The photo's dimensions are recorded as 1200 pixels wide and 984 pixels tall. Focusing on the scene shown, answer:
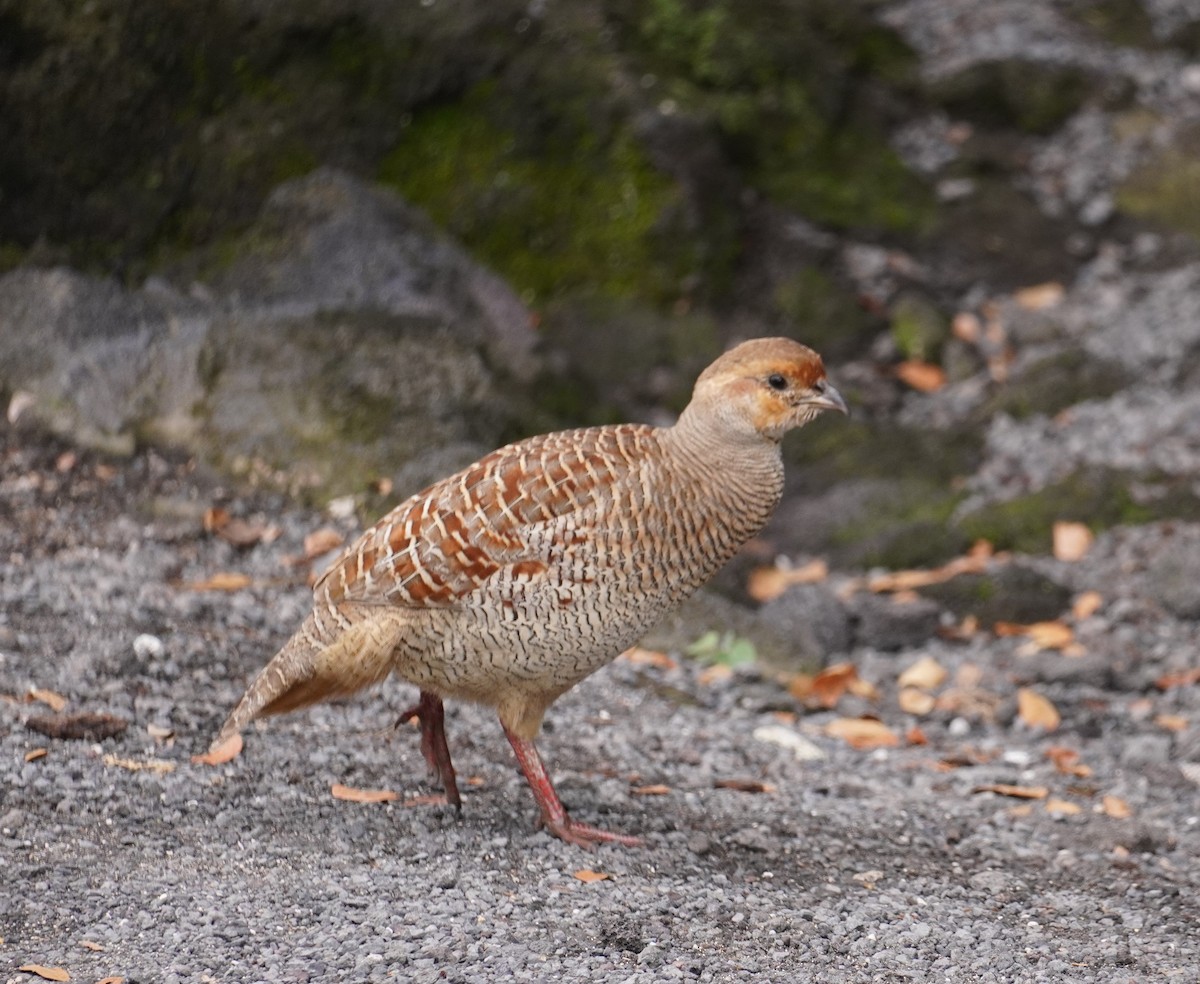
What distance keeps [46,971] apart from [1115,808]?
3352mm

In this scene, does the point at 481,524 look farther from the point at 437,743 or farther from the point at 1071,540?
the point at 1071,540

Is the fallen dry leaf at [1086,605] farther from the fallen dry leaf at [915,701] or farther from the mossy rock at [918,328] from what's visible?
the mossy rock at [918,328]

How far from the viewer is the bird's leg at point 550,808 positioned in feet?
14.5

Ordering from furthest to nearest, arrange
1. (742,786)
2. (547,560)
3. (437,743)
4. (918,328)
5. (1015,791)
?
(918,328) → (1015,791) → (742,786) → (437,743) → (547,560)

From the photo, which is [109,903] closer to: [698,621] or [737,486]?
[737,486]

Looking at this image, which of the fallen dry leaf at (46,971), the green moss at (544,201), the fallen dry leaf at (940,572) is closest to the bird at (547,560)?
the fallen dry leaf at (46,971)

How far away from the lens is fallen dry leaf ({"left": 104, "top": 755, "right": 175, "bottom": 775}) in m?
4.49

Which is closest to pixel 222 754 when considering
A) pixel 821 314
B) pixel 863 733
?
pixel 863 733

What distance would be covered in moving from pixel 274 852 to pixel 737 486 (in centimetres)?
160

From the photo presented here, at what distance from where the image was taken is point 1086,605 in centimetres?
655

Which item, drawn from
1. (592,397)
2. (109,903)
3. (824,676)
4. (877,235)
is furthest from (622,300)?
(109,903)

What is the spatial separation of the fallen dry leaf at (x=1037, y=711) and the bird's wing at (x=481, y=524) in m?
2.27

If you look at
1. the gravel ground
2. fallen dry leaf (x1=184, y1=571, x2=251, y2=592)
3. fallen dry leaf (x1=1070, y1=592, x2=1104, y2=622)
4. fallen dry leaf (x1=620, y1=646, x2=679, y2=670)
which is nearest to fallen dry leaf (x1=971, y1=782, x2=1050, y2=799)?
the gravel ground

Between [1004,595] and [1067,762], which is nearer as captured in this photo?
[1067,762]
